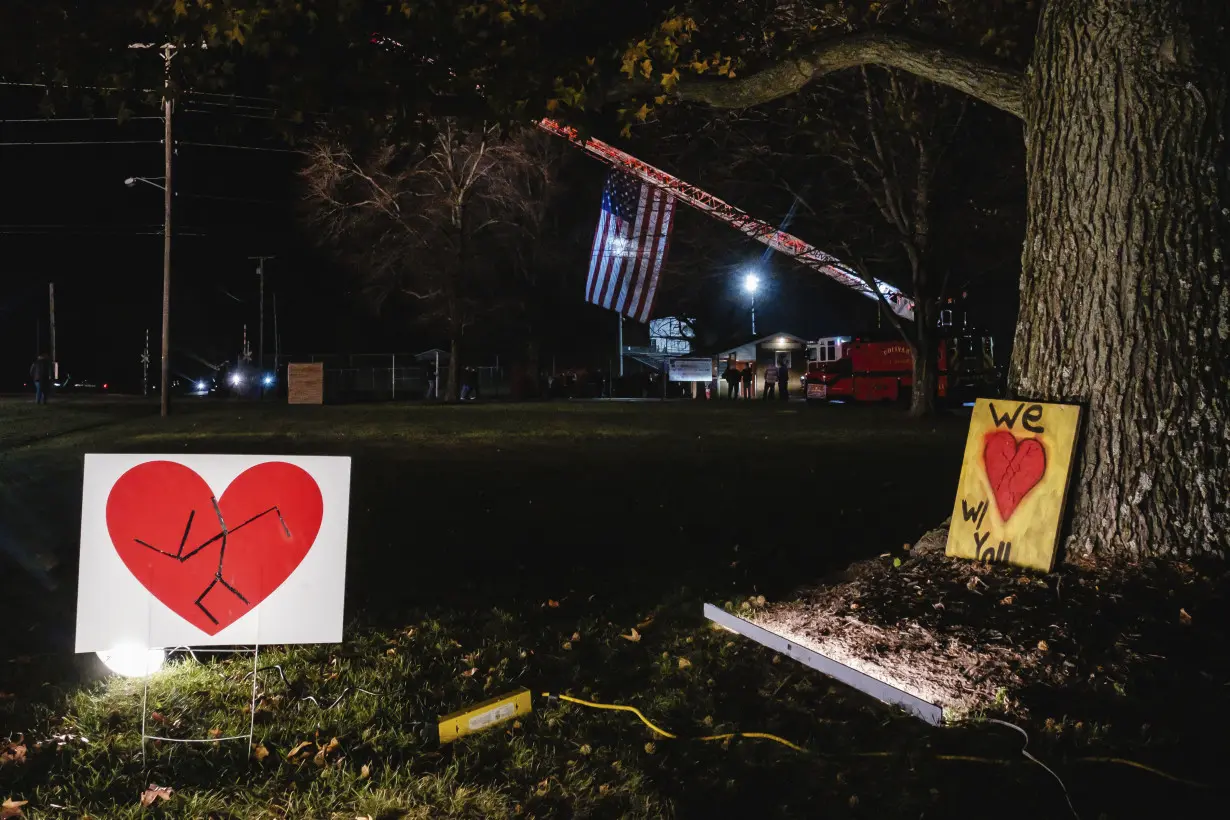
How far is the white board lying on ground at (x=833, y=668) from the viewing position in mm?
3852

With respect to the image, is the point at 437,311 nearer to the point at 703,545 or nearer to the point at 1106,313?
the point at 703,545

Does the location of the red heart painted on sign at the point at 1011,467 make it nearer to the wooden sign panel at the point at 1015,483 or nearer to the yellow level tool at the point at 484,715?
the wooden sign panel at the point at 1015,483

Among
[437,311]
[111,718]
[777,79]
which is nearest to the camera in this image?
[111,718]

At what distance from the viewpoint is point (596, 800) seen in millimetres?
3221

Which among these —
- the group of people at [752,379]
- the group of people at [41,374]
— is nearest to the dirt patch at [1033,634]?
the group of people at [41,374]

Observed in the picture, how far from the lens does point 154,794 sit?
10.5 feet

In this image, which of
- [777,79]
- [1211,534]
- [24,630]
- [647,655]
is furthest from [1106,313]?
[24,630]

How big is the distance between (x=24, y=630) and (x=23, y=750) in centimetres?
188

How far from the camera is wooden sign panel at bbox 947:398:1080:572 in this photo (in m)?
4.90

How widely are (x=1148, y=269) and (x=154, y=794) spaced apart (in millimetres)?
4761

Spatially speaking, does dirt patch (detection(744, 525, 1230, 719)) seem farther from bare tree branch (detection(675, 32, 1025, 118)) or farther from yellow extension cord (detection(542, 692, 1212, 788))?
bare tree branch (detection(675, 32, 1025, 118))

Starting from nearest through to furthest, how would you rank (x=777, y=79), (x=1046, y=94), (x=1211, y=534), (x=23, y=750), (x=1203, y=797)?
(x=1203, y=797)
(x=23, y=750)
(x=1211, y=534)
(x=1046, y=94)
(x=777, y=79)

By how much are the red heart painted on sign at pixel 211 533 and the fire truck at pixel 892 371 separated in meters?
29.8

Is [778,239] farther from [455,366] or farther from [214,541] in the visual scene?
[214,541]
